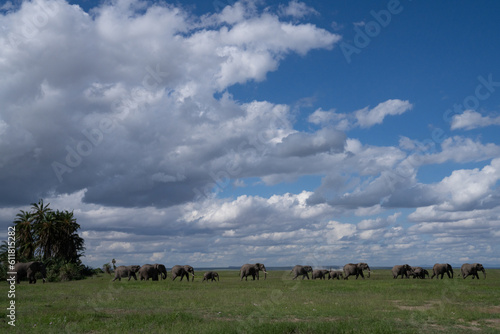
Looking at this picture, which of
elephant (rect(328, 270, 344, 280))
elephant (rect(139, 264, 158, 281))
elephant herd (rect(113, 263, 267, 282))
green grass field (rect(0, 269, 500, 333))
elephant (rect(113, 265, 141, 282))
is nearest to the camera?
green grass field (rect(0, 269, 500, 333))

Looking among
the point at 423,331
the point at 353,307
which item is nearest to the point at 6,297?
the point at 353,307

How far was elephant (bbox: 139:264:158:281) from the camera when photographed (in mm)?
59875

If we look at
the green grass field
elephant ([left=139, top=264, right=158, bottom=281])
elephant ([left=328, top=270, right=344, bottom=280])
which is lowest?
the green grass field

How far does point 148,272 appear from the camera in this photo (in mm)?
60125

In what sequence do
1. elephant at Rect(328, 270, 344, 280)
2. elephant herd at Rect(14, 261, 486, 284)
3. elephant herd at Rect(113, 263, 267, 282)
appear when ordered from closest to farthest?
1. elephant herd at Rect(113, 263, 267, 282)
2. elephant herd at Rect(14, 261, 486, 284)
3. elephant at Rect(328, 270, 344, 280)

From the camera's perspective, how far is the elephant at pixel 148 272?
59875 mm

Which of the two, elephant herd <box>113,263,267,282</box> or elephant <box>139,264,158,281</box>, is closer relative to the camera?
elephant <box>139,264,158,281</box>

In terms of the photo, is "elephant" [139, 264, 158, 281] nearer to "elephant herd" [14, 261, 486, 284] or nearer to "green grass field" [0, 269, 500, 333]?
"elephant herd" [14, 261, 486, 284]

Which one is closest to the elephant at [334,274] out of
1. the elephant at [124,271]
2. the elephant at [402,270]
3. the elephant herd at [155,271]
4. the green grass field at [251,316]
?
the elephant at [402,270]

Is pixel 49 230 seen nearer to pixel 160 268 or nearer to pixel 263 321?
pixel 160 268

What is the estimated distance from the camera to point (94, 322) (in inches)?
746

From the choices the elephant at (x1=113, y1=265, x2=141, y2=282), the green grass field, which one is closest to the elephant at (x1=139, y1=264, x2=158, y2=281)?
the elephant at (x1=113, y1=265, x2=141, y2=282)

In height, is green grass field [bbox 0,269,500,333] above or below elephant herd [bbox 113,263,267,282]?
below

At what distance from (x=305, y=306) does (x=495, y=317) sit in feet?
30.5
